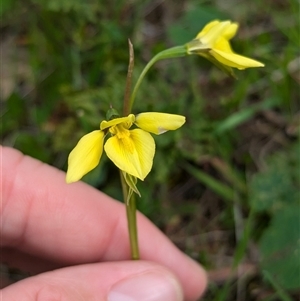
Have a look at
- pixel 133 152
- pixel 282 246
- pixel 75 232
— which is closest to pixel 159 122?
pixel 133 152

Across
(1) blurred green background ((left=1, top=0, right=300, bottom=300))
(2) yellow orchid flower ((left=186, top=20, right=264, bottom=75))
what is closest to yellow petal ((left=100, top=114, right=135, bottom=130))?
(2) yellow orchid flower ((left=186, top=20, right=264, bottom=75))

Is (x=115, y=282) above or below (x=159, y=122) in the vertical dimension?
below

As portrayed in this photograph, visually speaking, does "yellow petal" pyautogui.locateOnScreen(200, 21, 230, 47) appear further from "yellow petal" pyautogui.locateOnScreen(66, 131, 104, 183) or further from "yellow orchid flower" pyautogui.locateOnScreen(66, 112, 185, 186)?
"yellow petal" pyautogui.locateOnScreen(66, 131, 104, 183)

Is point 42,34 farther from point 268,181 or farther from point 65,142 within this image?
point 268,181

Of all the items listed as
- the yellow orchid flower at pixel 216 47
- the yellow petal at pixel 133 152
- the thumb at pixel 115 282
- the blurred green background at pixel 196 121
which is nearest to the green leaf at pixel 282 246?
the blurred green background at pixel 196 121

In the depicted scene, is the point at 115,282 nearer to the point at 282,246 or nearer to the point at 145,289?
the point at 145,289

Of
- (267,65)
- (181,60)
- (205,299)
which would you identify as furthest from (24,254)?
(267,65)
